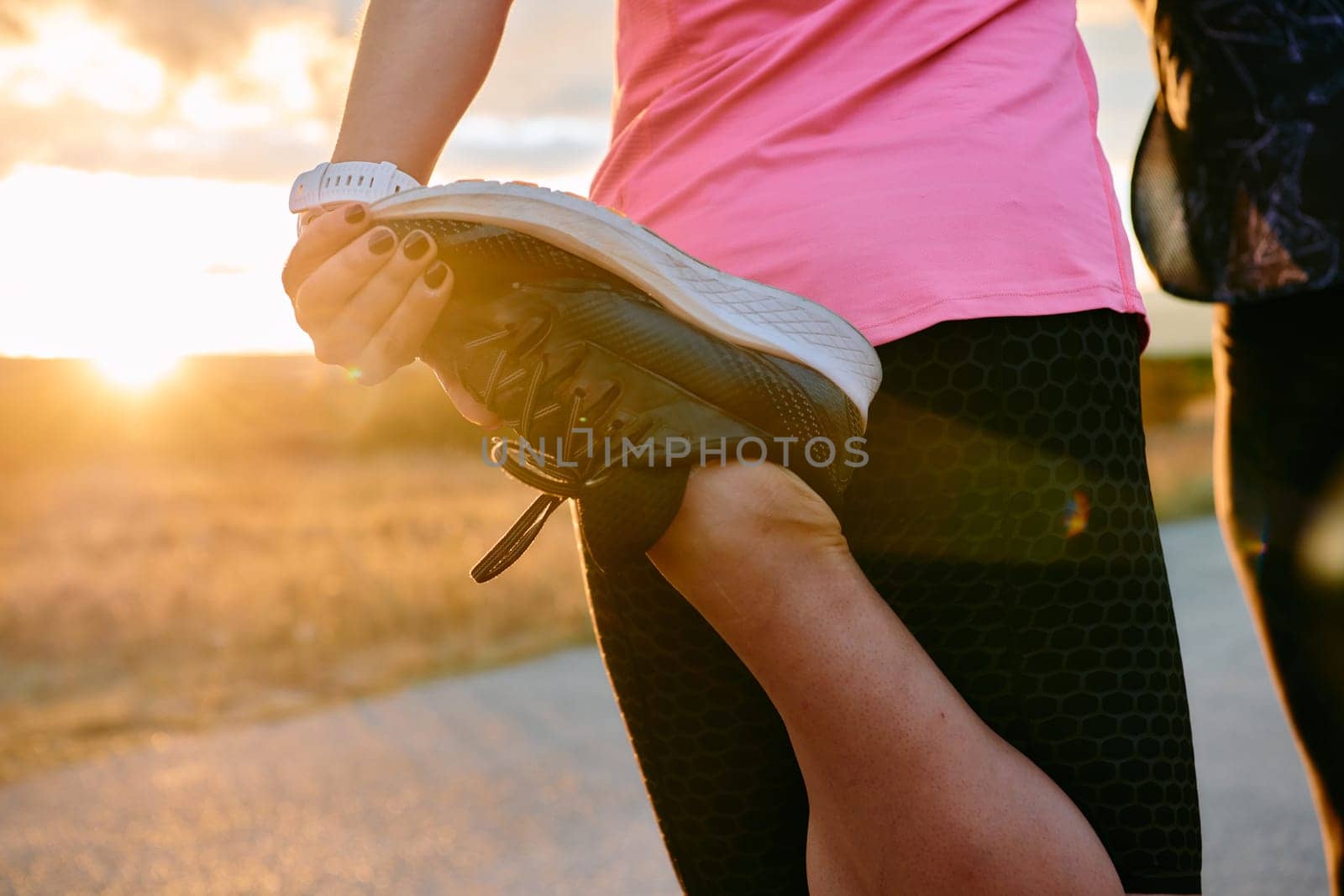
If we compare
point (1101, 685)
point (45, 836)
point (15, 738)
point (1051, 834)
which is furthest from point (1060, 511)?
point (15, 738)

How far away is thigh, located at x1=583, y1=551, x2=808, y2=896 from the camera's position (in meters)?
1.07

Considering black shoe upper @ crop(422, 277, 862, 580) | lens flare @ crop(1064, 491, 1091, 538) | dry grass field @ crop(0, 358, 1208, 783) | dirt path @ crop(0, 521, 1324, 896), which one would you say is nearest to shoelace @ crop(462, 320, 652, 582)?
black shoe upper @ crop(422, 277, 862, 580)

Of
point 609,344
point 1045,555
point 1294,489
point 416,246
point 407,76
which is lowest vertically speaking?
point 1294,489

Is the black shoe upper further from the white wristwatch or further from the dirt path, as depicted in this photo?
the dirt path

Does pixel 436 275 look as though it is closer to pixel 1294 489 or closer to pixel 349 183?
→ pixel 349 183

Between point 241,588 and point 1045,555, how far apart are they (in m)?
4.92

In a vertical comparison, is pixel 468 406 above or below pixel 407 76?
below

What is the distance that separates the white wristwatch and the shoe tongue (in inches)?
12.6

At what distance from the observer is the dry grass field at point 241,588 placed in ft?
12.4

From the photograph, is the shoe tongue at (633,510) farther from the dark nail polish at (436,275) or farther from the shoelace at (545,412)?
the dark nail polish at (436,275)

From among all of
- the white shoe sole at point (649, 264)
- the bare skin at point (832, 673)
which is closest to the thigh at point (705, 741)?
the bare skin at point (832, 673)

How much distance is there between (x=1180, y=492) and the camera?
7.35 metres

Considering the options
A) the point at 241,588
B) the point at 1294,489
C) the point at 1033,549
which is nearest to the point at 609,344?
the point at 1033,549

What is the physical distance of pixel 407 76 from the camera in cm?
98
